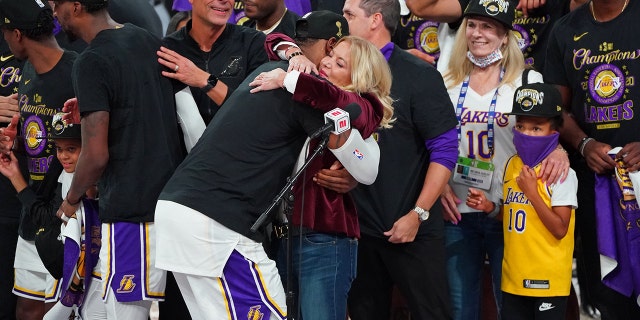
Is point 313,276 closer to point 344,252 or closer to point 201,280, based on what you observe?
point 344,252

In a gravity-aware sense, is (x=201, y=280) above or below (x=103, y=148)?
below

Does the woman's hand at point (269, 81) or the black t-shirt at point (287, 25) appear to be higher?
the black t-shirt at point (287, 25)

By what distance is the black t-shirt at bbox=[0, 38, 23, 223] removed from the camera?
5656 mm

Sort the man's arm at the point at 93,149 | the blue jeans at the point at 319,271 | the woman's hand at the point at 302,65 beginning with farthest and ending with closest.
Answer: the blue jeans at the point at 319,271 < the man's arm at the point at 93,149 < the woman's hand at the point at 302,65

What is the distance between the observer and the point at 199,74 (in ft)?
15.1

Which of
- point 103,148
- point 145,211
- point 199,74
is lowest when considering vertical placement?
point 145,211

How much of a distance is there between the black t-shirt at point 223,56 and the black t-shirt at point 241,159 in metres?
0.86

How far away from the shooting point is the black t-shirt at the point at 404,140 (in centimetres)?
483

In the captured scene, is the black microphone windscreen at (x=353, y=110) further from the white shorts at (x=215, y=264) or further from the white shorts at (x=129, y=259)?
the white shorts at (x=129, y=259)

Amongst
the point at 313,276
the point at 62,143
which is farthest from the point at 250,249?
the point at 62,143

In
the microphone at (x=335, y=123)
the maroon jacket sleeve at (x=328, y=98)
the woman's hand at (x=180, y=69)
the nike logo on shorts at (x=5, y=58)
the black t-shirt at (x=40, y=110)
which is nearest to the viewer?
the microphone at (x=335, y=123)

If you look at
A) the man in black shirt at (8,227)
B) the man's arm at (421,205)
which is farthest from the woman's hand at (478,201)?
the man in black shirt at (8,227)

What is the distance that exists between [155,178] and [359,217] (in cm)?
105

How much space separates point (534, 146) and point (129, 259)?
1.97 m
